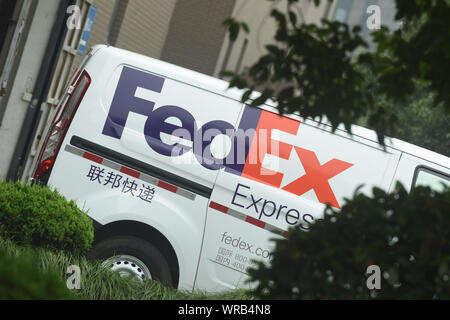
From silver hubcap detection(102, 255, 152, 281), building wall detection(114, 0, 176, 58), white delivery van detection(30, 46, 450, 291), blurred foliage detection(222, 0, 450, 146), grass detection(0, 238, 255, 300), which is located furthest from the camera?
building wall detection(114, 0, 176, 58)

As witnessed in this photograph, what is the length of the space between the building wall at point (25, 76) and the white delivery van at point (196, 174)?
2.57m

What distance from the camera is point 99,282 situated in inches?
176

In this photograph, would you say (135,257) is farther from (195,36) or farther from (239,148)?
(195,36)

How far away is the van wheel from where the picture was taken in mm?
4977

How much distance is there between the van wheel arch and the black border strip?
43 centimetres

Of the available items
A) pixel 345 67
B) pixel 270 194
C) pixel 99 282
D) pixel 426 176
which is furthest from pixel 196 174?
pixel 345 67

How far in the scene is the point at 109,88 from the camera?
5.18m

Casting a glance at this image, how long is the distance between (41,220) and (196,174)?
4.29 ft

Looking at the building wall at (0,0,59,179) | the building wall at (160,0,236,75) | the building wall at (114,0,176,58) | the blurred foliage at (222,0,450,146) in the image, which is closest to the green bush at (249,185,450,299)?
the blurred foliage at (222,0,450,146)

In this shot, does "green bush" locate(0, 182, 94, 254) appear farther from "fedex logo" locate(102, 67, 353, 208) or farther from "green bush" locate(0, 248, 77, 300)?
"green bush" locate(0, 248, 77, 300)

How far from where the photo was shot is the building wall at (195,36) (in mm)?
15953

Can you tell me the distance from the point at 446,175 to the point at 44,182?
3382mm

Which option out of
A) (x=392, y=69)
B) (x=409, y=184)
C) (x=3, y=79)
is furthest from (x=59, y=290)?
(x=3, y=79)

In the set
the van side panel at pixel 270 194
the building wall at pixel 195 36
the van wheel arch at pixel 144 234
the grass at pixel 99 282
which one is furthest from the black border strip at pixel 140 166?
the building wall at pixel 195 36
